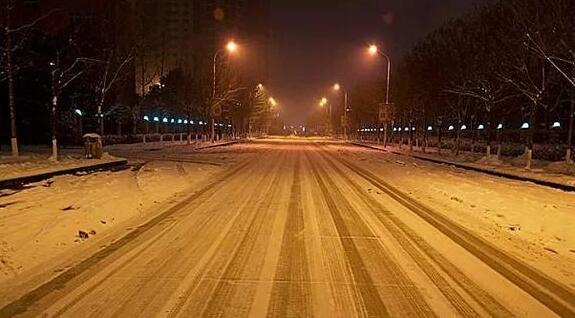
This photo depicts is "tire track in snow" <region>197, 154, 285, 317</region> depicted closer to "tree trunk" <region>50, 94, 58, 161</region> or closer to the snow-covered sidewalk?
the snow-covered sidewalk

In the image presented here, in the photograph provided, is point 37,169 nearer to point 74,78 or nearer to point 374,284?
point 74,78

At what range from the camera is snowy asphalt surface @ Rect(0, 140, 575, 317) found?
6078mm

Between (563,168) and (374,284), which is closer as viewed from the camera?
(374,284)

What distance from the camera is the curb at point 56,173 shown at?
1696cm

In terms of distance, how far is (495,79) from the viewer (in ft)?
113

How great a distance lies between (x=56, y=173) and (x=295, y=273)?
610 inches

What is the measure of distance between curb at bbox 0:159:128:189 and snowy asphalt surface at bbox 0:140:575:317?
7093 mm

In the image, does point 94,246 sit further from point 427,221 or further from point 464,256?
point 427,221

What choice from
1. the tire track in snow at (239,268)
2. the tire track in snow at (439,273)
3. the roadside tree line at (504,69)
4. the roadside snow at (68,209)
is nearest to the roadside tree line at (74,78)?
the roadside snow at (68,209)

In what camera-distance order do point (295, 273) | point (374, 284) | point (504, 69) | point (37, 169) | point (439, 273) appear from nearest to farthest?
point (374, 284) < point (295, 273) < point (439, 273) < point (37, 169) < point (504, 69)

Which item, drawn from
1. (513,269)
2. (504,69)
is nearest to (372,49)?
(504,69)

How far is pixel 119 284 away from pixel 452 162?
2774 centimetres

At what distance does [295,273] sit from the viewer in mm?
7477

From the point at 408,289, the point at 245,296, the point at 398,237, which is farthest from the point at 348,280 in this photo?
the point at 398,237
